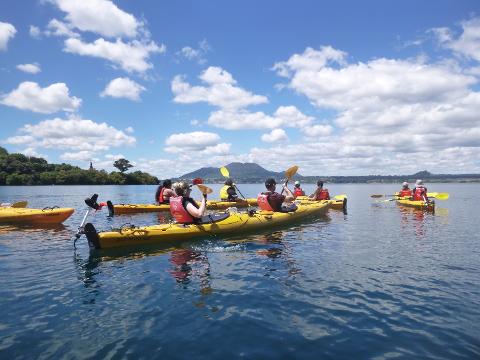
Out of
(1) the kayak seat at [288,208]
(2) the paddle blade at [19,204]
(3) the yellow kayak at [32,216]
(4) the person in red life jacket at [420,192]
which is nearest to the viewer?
(1) the kayak seat at [288,208]

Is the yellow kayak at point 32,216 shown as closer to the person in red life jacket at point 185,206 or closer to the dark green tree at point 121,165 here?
the person in red life jacket at point 185,206

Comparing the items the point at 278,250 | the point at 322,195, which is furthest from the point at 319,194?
the point at 278,250

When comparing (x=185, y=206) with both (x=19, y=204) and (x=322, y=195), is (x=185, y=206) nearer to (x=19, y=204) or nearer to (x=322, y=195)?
(x=19, y=204)

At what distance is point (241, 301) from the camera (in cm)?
657

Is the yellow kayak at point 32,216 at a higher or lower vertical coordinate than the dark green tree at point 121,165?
lower

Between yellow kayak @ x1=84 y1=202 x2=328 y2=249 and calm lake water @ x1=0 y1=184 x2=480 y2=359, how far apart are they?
13.7 inches

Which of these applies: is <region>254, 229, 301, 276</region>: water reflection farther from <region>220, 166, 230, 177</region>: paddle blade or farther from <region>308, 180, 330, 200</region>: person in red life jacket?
<region>220, 166, 230, 177</region>: paddle blade

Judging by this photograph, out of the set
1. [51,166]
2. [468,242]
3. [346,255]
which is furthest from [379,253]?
[51,166]

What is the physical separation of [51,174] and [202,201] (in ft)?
325

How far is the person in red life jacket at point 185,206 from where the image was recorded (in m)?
11.5

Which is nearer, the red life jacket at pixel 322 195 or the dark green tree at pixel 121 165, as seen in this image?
the red life jacket at pixel 322 195

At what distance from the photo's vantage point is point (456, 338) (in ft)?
16.9

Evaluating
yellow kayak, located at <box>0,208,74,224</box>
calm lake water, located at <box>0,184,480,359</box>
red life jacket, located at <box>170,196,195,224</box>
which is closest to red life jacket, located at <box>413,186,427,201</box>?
calm lake water, located at <box>0,184,480,359</box>

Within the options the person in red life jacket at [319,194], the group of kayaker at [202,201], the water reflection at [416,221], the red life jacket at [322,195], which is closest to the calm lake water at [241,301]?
the group of kayaker at [202,201]
